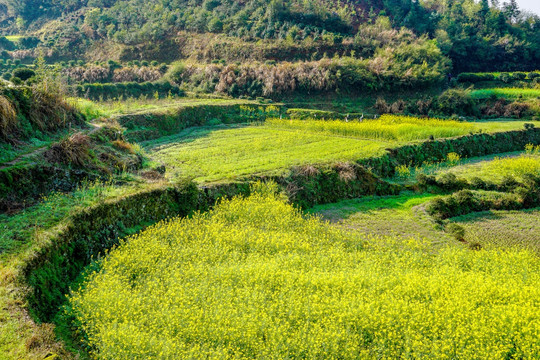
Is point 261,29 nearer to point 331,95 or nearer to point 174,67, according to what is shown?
point 174,67

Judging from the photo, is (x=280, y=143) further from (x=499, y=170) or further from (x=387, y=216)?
(x=499, y=170)

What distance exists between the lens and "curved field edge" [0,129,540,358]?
25.3 feet

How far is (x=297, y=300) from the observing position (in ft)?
31.9

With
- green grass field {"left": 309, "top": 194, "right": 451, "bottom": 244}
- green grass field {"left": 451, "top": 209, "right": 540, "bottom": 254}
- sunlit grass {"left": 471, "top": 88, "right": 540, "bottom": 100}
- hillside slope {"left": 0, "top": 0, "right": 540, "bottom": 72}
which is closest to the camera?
green grass field {"left": 451, "top": 209, "right": 540, "bottom": 254}

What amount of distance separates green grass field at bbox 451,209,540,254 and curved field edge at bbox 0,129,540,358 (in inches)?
175

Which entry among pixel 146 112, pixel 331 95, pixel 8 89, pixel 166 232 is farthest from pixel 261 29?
pixel 166 232

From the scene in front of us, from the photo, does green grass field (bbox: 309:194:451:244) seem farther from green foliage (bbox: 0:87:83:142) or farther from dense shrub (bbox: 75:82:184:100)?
dense shrub (bbox: 75:82:184:100)

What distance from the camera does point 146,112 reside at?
2647 cm

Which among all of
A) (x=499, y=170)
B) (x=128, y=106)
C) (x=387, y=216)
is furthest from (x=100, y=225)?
(x=499, y=170)

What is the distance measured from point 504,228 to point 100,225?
15899 mm

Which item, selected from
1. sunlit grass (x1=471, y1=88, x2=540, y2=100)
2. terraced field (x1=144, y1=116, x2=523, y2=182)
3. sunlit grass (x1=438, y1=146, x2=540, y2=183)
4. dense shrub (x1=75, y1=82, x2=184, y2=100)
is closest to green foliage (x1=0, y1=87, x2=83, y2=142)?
terraced field (x1=144, y1=116, x2=523, y2=182)

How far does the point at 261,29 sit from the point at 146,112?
2832 centimetres

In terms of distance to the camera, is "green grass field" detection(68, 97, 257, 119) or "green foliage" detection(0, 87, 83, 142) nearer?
"green foliage" detection(0, 87, 83, 142)

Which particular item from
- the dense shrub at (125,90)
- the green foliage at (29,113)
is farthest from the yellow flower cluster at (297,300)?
the dense shrub at (125,90)
